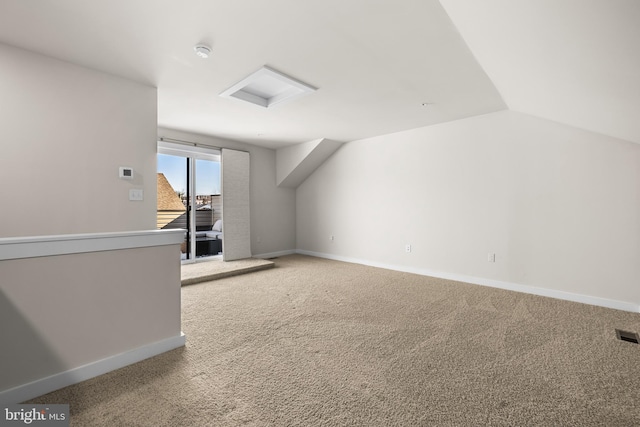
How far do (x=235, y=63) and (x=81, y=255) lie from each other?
1.93m

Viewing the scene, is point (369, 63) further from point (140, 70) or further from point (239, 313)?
point (239, 313)

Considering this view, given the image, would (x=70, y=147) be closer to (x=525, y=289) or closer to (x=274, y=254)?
(x=274, y=254)

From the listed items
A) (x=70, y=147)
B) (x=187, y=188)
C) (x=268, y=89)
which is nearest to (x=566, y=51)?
(x=268, y=89)

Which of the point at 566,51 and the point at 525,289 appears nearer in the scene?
the point at 566,51

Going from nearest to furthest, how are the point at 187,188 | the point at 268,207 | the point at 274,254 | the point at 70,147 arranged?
the point at 70,147 → the point at 187,188 → the point at 268,207 → the point at 274,254

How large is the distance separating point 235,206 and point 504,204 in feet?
14.5

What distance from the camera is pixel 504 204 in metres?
3.79

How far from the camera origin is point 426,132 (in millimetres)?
4516

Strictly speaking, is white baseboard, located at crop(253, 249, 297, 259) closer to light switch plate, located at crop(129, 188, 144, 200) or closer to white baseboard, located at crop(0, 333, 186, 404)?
light switch plate, located at crop(129, 188, 144, 200)

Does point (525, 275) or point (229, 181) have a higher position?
point (229, 181)

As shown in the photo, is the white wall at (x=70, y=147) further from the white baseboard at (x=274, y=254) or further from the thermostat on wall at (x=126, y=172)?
the white baseboard at (x=274, y=254)

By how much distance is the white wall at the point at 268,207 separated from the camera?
590 centimetres

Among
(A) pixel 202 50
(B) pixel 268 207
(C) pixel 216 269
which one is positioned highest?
(A) pixel 202 50

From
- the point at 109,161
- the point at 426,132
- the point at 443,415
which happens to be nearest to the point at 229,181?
the point at 109,161
